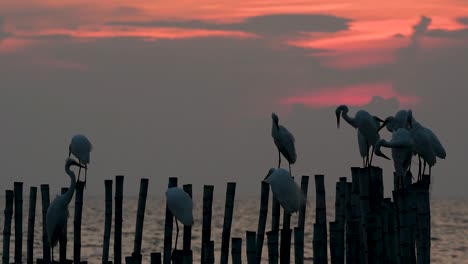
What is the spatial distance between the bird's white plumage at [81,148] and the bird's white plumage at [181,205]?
11.3 ft

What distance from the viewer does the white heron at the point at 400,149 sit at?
16938 millimetres

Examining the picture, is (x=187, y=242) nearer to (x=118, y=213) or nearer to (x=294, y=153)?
(x=118, y=213)

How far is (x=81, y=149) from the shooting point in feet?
70.4

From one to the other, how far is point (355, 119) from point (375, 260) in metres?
5.60

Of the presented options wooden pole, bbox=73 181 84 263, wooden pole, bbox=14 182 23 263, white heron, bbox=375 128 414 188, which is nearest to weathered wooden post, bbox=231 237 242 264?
white heron, bbox=375 128 414 188

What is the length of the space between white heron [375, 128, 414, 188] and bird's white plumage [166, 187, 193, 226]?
3.16m

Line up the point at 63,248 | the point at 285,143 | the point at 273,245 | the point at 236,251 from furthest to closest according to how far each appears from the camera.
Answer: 1. the point at 285,143
2. the point at 63,248
3. the point at 273,245
4. the point at 236,251

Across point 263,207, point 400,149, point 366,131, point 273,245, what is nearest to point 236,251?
point 273,245

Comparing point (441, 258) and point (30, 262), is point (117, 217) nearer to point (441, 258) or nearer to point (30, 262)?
point (30, 262)

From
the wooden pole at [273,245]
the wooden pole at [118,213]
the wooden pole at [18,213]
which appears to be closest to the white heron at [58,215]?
the wooden pole at [118,213]

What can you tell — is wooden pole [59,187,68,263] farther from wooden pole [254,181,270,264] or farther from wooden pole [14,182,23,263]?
wooden pole [254,181,270,264]

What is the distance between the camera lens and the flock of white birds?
17141 millimetres

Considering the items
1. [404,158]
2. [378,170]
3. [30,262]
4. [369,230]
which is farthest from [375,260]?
[30,262]

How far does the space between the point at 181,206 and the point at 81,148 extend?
13.2 feet
